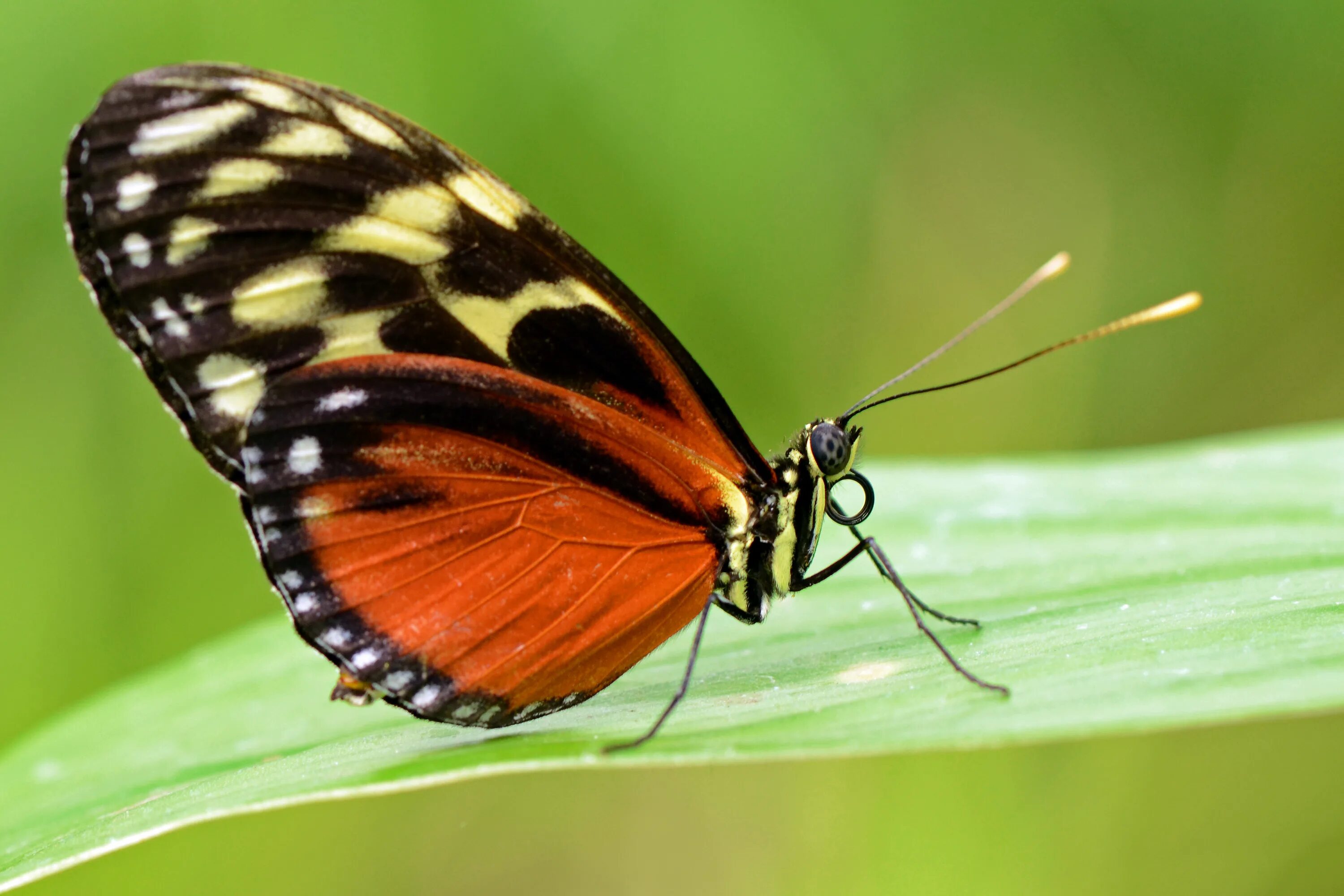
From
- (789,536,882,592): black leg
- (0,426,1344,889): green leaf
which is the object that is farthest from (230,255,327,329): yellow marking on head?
(789,536,882,592): black leg

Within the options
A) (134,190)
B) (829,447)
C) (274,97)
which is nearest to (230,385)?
(134,190)

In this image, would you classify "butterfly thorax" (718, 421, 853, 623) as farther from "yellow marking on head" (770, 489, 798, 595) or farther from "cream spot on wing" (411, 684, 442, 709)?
"cream spot on wing" (411, 684, 442, 709)

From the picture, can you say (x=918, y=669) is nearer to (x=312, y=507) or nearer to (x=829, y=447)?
(x=829, y=447)

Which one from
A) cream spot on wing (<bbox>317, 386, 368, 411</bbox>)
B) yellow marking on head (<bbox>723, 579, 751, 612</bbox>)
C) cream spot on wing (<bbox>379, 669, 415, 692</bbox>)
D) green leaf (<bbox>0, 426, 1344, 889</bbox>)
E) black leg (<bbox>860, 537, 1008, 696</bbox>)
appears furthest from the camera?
yellow marking on head (<bbox>723, 579, 751, 612</bbox>)

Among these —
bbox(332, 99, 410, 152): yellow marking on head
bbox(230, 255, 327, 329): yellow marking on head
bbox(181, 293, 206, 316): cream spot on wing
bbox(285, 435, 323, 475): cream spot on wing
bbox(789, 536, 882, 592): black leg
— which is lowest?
bbox(789, 536, 882, 592): black leg

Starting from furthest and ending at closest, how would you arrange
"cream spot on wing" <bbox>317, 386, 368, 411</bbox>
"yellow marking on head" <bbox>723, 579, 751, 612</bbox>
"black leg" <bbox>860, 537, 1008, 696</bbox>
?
1. "yellow marking on head" <bbox>723, 579, 751, 612</bbox>
2. "cream spot on wing" <bbox>317, 386, 368, 411</bbox>
3. "black leg" <bbox>860, 537, 1008, 696</bbox>

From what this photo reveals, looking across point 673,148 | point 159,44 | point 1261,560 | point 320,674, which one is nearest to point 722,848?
point 320,674

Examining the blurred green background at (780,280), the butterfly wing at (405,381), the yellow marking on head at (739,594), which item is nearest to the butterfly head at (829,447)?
the butterfly wing at (405,381)

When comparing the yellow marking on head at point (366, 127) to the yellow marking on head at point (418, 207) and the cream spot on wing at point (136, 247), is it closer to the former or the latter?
the yellow marking on head at point (418, 207)
